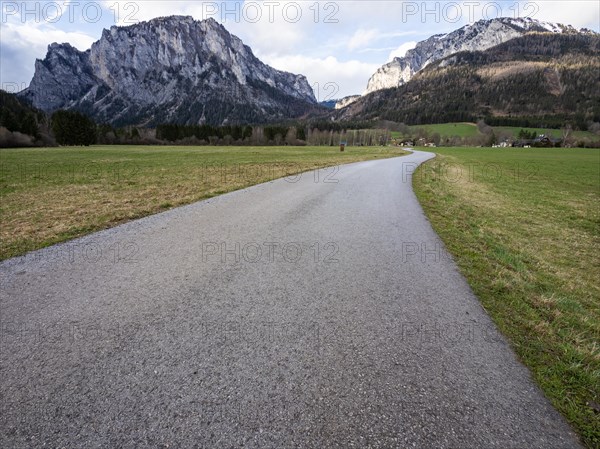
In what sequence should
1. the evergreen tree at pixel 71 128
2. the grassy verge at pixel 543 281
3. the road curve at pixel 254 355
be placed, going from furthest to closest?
1. the evergreen tree at pixel 71 128
2. the grassy verge at pixel 543 281
3. the road curve at pixel 254 355

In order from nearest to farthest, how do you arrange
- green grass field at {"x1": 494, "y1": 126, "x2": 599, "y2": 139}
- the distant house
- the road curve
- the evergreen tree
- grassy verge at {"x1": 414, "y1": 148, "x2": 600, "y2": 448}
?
the road curve
grassy verge at {"x1": 414, "y1": 148, "x2": 600, "y2": 448}
the evergreen tree
the distant house
green grass field at {"x1": 494, "y1": 126, "x2": 599, "y2": 139}

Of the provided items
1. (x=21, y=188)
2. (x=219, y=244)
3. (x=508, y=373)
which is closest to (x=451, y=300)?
(x=508, y=373)

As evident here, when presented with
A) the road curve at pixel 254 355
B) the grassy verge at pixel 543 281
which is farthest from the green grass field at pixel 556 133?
the road curve at pixel 254 355

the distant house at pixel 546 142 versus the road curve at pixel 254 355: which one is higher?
the distant house at pixel 546 142

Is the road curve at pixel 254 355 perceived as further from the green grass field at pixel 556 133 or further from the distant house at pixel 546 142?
the green grass field at pixel 556 133

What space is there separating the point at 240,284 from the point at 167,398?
88.1 inches

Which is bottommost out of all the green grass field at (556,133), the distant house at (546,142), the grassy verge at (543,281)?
the grassy verge at (543,281)

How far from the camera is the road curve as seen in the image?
231cm

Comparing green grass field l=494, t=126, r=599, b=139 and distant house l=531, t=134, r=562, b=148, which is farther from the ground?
green grass field l=494, t=126, r=599, b=139

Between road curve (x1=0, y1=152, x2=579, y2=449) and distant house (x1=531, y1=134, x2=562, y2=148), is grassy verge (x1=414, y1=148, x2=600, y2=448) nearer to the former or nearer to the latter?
road curve (x1=0, y1=152, x2=579, y2=449)

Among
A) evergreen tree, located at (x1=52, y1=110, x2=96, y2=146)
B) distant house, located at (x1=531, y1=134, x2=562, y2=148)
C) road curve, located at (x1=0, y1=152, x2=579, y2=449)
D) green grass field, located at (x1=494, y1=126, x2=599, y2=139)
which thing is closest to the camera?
road curve, located at (x1=0, y1=152, x2=579, y2=449)

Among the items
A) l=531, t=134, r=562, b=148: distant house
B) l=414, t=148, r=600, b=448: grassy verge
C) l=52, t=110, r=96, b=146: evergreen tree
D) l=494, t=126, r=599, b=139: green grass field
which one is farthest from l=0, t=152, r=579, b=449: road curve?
l=494, t=126, r=599, b=139: green grass field

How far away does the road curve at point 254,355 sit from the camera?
2.31 metres

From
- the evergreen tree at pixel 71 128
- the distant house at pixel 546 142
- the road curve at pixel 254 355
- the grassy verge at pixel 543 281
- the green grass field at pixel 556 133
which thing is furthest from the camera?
the green grass field at pixel 556 133
